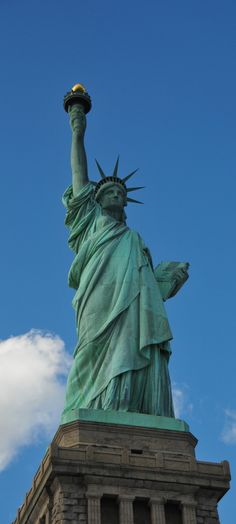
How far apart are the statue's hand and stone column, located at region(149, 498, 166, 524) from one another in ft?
48.8

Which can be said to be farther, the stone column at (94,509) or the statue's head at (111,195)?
the statue's head at (111,195)

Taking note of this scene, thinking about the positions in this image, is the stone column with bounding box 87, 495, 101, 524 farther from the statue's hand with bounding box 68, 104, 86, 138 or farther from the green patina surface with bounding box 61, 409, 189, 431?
the statue's hand with bounding box 68, 104, 86, 138

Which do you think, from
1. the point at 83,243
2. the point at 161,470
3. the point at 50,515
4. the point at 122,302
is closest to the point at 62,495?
the point at 50,515

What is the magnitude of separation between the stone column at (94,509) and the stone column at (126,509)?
551mm

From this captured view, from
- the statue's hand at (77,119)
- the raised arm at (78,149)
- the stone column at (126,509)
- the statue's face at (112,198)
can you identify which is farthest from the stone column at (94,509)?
the statue's hand at (77,119)

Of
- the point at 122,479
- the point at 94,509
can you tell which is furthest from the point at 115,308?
the point at 94,509

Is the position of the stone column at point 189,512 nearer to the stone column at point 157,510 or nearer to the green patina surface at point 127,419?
the stone column at point 157,510

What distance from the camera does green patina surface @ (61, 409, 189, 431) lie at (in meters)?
27.5

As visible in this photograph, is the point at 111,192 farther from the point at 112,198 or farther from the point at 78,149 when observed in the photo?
the point at 78,149

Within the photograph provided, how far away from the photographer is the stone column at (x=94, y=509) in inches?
991

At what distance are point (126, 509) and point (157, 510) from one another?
79 centimetres

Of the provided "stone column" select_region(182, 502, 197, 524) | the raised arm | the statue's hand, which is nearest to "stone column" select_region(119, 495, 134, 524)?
"stone column" select_region(182, 502, 197, 524)

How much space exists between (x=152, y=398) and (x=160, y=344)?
1702 mm

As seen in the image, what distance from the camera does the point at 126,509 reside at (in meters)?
25.6
